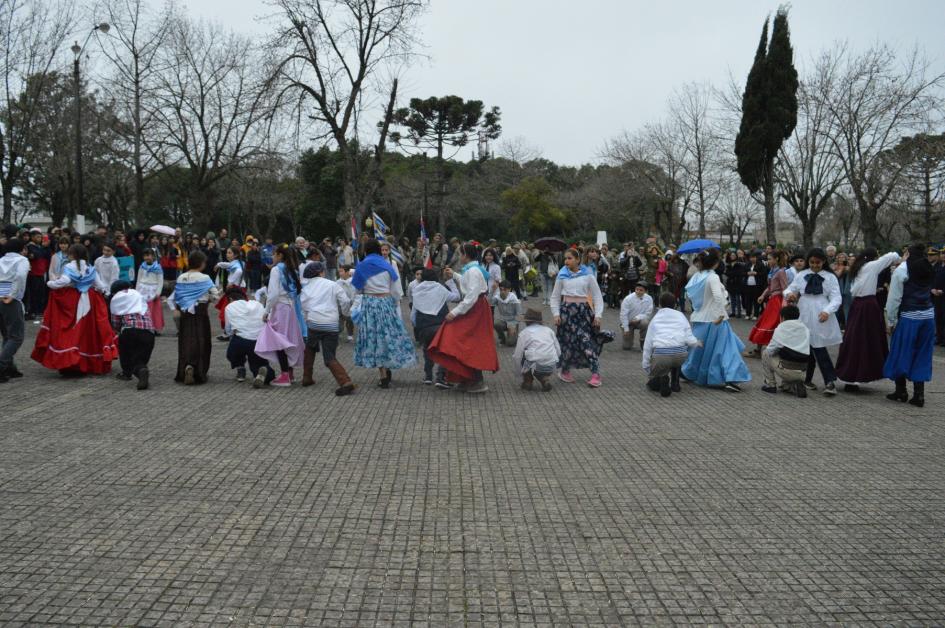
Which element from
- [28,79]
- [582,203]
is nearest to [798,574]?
[28,79]

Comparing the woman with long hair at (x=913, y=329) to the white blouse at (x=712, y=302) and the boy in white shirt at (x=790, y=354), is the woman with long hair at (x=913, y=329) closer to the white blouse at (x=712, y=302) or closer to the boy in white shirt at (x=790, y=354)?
the boy in white shirt at (x=790, y=354)

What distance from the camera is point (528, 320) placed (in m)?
9.67

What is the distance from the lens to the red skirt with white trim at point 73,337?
9.73 meters

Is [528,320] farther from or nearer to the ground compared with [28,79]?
nearer to the ground

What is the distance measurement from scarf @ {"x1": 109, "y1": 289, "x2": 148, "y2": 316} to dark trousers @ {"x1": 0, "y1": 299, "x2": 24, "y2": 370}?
127 centimetres

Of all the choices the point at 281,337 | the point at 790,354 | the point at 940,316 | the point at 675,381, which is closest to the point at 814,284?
the point at 790,354

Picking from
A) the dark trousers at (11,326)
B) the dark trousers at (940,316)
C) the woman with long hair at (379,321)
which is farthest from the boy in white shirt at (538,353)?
the dark trousers at (940,316)

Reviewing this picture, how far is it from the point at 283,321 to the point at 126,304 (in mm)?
1870

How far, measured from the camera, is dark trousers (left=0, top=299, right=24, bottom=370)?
373 inches

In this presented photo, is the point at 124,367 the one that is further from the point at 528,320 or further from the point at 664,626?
the point at 664,626

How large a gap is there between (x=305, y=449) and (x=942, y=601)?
182 inches

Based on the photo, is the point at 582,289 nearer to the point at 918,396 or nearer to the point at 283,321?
the point at 283,321

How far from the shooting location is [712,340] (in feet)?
32.3

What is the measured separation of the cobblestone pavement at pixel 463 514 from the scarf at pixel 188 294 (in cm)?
154
